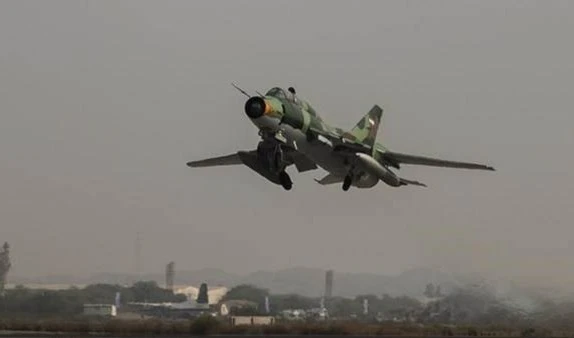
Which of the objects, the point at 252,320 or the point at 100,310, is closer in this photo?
the point at 252,320

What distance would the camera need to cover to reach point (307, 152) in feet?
151

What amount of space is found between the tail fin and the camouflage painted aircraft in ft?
0.58

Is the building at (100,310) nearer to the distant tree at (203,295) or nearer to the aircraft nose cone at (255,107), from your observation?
the distant tree at (203,295)

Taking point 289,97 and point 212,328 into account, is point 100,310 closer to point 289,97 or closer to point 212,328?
point 212,328

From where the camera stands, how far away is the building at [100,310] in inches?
2355

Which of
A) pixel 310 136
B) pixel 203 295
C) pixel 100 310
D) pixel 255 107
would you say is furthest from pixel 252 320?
pixel 255 107

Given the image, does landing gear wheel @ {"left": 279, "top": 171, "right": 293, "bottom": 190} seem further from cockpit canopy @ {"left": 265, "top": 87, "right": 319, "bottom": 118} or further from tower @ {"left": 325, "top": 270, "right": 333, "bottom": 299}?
tower @ {"left": 325, "top": 270, "right": 333, "bottom": 299}

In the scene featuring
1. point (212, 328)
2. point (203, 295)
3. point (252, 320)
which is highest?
point (203, 295)

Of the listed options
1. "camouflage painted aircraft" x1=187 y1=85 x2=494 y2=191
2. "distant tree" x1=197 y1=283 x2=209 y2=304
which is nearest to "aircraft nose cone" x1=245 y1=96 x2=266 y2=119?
"camouflage painted aircraft" x1=187 y1=85 x2=494 y2=191

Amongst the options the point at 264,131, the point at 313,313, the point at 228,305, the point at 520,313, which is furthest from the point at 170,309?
the point at 264,131

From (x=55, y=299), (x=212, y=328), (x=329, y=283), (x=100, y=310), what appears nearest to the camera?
(x=212, y=328)

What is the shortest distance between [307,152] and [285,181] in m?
1.99

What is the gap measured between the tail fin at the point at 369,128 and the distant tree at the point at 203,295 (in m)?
28.2

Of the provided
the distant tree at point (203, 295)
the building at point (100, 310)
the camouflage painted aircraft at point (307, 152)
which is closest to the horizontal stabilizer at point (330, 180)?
the camouflage painted aircraft at point (307, 152)
